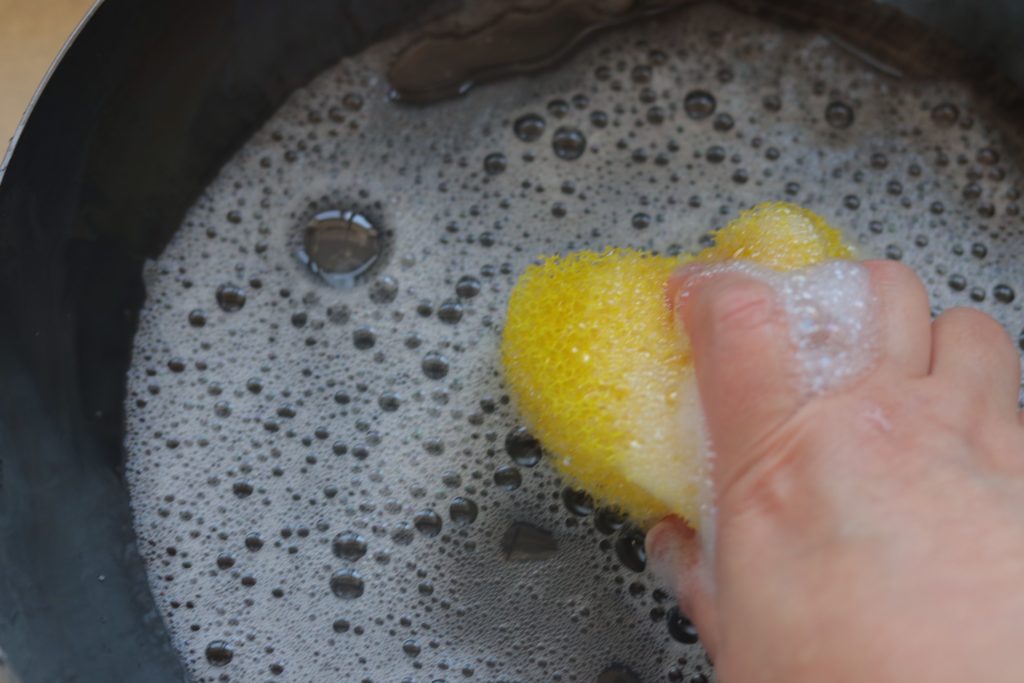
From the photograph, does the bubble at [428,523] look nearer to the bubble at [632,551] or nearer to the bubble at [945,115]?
the bubble at [632,551]

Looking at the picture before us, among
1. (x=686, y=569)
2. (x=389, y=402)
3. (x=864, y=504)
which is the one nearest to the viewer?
(x=864, y=504)

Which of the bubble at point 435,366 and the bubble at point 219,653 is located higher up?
the bubble at point 435,366

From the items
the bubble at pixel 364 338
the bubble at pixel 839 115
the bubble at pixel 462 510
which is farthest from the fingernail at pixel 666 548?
the bubble at pixel 839 115

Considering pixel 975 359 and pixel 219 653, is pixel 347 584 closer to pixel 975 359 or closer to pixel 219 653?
pixel 219 653

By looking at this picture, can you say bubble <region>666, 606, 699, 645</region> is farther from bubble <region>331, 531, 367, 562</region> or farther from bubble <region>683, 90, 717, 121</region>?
bubble <region>683, 90, 717, 121</region>

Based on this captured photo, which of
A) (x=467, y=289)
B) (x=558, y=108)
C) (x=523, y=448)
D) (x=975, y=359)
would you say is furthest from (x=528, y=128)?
(x=975, y=359)

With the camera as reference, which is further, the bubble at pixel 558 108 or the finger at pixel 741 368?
the bubble at pixel 558 108
